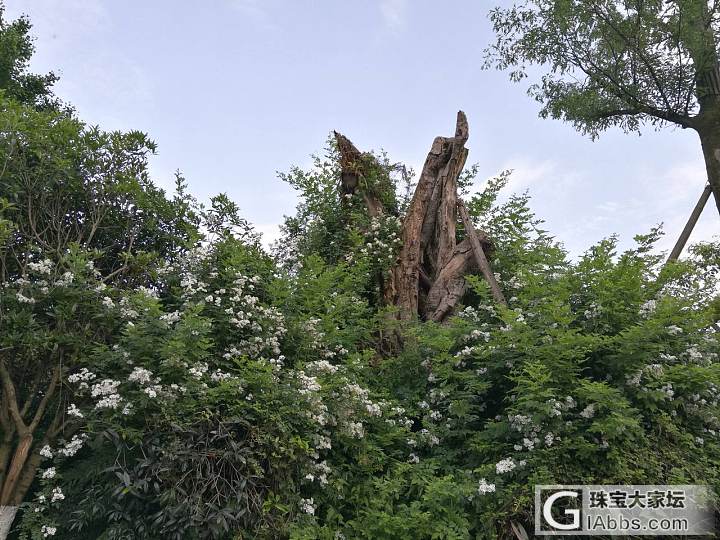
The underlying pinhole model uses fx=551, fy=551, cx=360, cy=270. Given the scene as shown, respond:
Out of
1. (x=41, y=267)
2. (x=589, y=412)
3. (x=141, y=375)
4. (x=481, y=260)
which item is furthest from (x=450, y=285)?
(x=41, y=267)

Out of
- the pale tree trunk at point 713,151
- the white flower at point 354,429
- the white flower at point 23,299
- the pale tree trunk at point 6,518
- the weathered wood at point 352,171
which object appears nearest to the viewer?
the pale tree trunk at point 6,518

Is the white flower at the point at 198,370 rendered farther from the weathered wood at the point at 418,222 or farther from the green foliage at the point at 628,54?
the green foliage at the point at 628,54

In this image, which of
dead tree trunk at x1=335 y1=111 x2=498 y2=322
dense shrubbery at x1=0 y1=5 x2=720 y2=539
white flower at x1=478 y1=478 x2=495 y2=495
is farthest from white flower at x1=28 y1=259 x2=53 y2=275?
dead tree trunk at x1=335 y1=111 x2=498 y2=322

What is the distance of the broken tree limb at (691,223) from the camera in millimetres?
8923

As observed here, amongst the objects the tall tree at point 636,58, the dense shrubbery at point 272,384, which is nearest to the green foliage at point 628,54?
the tall tree at point 636,58

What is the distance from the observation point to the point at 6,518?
4715mm

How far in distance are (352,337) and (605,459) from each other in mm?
3112

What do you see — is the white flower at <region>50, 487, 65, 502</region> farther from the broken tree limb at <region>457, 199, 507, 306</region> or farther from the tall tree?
the tall tree

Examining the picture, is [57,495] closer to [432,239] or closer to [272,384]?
[272,384]

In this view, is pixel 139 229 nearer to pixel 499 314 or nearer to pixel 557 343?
pixel 499 314

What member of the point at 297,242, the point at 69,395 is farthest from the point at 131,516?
the point at 297,242

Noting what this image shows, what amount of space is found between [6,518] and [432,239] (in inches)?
283

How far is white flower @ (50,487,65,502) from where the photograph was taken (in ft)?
14.1

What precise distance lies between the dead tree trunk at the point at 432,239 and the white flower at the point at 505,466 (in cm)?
340
